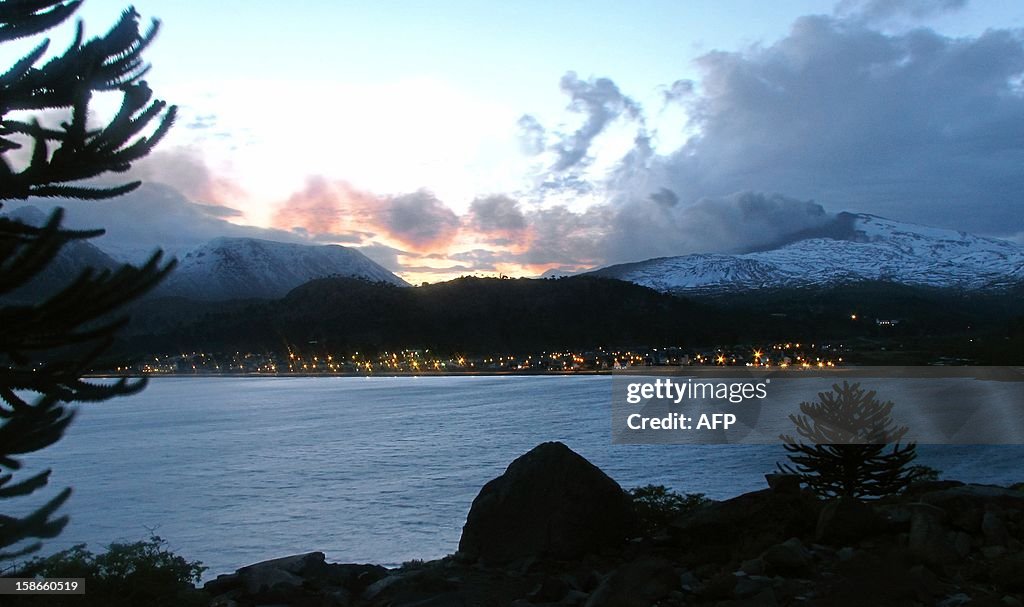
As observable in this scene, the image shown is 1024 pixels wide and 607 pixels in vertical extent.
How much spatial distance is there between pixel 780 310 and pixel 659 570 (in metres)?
172

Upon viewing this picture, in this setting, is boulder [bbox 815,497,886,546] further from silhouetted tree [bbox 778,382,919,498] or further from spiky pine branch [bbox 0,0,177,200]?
spiky pine branch [bbox 0,0,177,200]

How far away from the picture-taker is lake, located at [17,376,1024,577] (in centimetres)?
2058

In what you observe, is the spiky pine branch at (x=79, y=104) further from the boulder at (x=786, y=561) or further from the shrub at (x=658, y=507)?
the shrub at (x=658, y=507)

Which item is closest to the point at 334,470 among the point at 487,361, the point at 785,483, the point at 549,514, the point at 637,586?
the point at 549,514

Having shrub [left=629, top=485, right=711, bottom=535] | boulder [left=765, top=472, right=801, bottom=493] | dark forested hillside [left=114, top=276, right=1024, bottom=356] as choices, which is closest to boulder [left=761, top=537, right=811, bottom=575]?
boulder [left=765, top=472, right=801, bottom=493]

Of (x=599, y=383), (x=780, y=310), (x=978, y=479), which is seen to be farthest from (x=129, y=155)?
(x=780, y=310)

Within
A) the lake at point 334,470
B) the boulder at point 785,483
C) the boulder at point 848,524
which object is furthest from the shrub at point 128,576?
the boulder at point 785,483

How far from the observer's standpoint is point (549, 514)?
37.5ft

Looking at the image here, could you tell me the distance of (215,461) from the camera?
4206 cm

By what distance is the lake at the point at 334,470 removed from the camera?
2058cm

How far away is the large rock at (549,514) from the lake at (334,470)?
5178mm

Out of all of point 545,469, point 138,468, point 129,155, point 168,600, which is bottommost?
point 138,468

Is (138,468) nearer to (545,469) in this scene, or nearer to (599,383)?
(545,469)

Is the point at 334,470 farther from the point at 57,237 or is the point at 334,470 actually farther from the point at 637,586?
the point at 57,237
